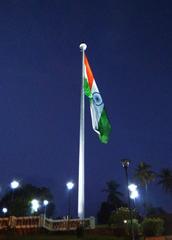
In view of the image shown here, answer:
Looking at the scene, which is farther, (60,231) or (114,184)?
(114,184)

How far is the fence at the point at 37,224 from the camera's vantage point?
36403 millimetres

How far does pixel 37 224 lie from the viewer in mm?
38594

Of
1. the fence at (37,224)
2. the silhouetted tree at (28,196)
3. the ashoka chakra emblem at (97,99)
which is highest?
the ashoka chakra emblem at (97,99)

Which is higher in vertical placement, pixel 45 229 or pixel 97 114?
pixel 97 114

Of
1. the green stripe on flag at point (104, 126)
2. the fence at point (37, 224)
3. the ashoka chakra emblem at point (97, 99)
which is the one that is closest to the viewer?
the fence at point (37, 224)

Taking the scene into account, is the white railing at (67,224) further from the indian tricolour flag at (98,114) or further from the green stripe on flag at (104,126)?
the green stripe on flag at (104,126)

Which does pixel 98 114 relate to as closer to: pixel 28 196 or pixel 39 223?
pixel 39 223

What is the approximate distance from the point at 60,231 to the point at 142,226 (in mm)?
8651

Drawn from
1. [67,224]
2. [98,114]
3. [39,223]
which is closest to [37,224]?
→ [39,223]

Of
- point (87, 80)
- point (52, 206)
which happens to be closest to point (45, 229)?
point (87, 80)

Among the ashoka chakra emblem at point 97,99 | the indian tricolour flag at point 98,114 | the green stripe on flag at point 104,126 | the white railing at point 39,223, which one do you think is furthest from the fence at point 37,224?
the ashoka chakra emblem at point 97,99

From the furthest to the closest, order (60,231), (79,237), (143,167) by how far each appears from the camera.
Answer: (143,167), (60,231), (79,237)

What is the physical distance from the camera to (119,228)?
4078cm

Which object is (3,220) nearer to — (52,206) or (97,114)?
(97,114)
